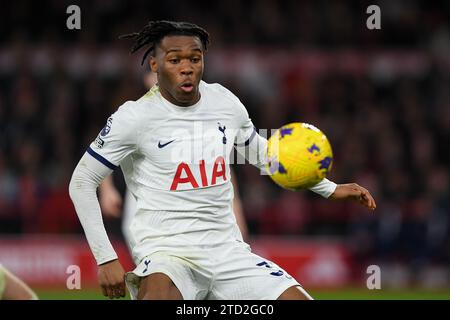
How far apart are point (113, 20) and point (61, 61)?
1196 mm

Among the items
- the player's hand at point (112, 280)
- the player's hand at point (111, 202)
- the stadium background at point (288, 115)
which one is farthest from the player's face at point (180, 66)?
the stadium background at point (288, 115)

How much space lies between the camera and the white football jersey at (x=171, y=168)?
517 cm

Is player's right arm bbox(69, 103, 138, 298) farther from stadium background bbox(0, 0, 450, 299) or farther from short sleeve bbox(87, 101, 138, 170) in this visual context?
stadium background bbox(0, 0, 450, 299)

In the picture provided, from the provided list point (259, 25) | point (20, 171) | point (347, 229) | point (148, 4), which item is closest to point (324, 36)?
point (259, 25)

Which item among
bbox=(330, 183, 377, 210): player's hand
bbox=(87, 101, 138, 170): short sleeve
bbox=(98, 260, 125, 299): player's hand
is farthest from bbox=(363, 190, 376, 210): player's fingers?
bbox=(98, 260, 125, 299): player's hand

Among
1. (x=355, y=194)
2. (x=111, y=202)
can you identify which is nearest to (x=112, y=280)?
(x=355, y=194)

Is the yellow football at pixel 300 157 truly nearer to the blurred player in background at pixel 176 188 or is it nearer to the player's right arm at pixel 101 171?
the blurred player in background at pixel 176 188

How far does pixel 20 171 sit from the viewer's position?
1354 centimetres

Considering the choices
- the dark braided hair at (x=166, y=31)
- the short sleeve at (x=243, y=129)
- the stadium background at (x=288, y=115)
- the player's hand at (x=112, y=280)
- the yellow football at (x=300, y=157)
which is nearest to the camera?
the player's hand at (x=112, y=280)

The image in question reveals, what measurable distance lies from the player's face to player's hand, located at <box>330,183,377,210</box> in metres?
1.05

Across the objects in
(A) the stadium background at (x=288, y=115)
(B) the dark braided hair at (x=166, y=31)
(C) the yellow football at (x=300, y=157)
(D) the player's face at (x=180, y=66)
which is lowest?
(A) the stadium background at (x=288, y=115)

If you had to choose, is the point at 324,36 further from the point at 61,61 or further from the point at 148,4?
the point at 61,61

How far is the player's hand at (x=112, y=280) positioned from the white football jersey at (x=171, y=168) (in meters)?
0.18
